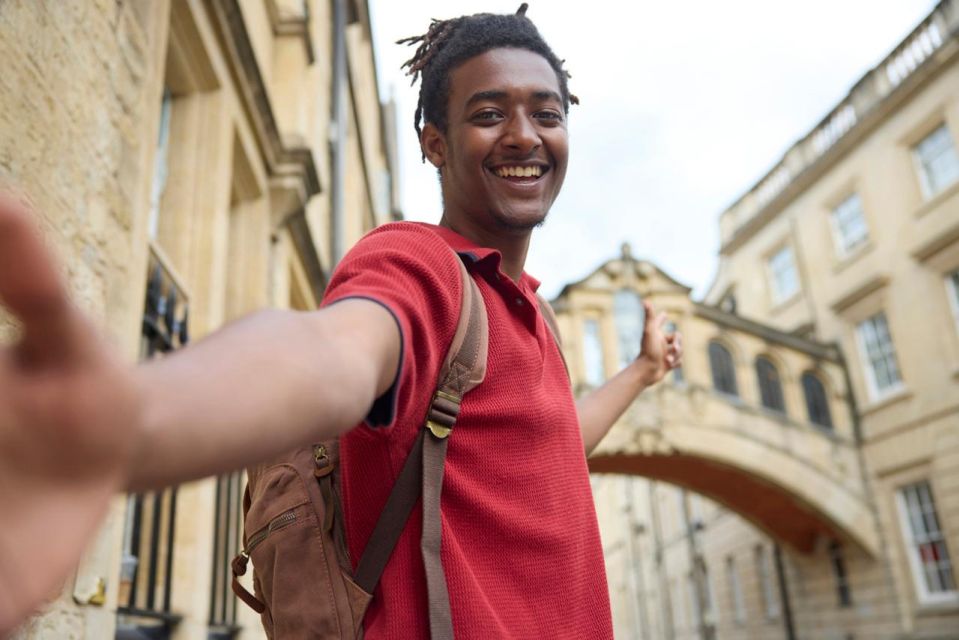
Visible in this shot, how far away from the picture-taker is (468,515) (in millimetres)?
1166

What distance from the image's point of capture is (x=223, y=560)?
532 cm

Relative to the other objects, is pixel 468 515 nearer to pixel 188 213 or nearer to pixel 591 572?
pixel 591 572

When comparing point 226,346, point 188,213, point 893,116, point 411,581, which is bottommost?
point 411,581

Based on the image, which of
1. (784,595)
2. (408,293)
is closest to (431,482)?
(408,293)

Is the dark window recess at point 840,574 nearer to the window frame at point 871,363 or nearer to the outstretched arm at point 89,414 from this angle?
the window frame at point 871,363

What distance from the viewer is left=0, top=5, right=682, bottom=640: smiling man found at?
0.52 meters

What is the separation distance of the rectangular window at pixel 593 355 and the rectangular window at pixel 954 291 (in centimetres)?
679

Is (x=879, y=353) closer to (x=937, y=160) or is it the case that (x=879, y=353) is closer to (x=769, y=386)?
(x=769, y=386)

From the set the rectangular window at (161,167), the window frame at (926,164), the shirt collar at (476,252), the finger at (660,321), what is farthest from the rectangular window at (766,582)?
the shirt collar at (476,252)

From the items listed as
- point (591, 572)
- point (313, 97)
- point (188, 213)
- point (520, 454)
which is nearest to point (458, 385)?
point (520, 454)

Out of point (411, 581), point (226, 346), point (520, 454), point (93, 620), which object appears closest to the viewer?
point (226, 346)

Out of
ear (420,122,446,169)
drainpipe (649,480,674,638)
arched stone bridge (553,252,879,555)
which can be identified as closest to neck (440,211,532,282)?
ear (420,122,446,169)

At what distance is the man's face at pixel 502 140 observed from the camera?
1.51 m

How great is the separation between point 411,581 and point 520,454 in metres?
0.25
